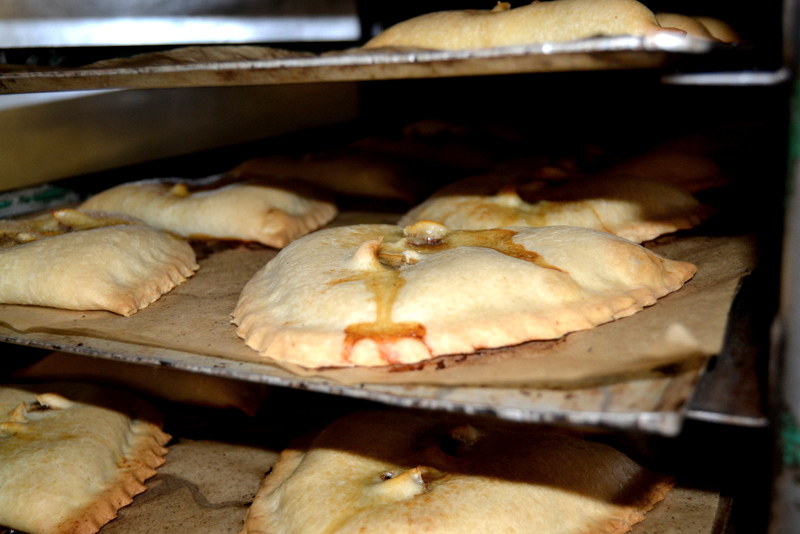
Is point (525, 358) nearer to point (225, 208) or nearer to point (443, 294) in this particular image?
point (443, 294)

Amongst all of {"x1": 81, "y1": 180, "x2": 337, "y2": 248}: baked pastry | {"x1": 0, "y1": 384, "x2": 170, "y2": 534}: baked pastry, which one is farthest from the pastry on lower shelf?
{"x1": 81, "y1": 180, "x2": 337, "y2": 248}: baked pastry

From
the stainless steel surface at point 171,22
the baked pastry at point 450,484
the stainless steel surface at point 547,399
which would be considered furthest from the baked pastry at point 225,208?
the stainless steel surface at point 547,399

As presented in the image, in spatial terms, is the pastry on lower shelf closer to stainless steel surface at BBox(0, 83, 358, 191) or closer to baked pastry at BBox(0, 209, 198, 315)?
baked pastry at BBox(0, 209, 198, 315)

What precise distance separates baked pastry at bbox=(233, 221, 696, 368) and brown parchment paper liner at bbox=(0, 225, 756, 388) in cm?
3

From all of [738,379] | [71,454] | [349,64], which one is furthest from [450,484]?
[71,454]

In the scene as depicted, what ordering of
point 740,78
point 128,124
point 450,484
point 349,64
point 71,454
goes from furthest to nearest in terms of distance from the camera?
1. point 128,124
2. point 71,454
3. point 450,484
4. point 349,64
5. point 740,78

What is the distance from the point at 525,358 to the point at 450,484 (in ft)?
1.28

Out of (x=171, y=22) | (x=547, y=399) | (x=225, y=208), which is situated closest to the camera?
(x=547, y=399)

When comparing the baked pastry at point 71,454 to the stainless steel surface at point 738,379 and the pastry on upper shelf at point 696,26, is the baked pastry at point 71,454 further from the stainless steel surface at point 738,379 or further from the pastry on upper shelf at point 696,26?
the pastry on upper shelf at point 696,26

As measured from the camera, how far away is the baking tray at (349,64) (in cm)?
106

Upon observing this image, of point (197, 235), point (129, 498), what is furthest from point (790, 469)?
point (197, 235)

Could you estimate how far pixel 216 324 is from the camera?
68.4 inches

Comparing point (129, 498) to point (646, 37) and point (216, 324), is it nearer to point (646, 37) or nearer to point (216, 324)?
point (216, 324)

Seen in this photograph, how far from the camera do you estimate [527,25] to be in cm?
168
